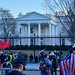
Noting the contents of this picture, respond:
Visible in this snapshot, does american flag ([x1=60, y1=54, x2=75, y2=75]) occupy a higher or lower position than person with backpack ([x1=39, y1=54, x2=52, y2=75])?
higher

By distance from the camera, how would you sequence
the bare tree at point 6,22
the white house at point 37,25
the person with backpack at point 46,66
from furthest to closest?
the white house at point 37,25, the bare tree at point 6,22, the person with backpack at point 46,66

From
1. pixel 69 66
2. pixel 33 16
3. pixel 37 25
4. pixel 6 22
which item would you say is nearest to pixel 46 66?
pixel 69 66

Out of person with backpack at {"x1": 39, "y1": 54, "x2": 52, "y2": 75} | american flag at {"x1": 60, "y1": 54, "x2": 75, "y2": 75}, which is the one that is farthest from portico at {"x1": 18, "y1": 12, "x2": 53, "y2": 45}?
american flag at {"x1": 60, "y1": 54, "x2": 75, "y2": 75}

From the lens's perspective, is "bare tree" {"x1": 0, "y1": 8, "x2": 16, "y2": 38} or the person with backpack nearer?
the person with backpack

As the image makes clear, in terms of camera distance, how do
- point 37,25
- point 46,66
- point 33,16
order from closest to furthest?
point 46,66 < point 33,16 < point 37,25

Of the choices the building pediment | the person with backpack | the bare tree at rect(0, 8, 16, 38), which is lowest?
the person with backpack

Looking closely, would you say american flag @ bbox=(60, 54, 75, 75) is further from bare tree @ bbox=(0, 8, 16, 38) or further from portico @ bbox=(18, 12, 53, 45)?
portico @ bbox=(18, 12, 53, 45)

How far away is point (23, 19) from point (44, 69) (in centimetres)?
4828

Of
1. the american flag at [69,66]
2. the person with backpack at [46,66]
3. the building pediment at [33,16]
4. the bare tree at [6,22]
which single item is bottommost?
the person with backpack at [46,66]

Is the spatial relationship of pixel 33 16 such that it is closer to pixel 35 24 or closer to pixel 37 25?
pixel 35 24

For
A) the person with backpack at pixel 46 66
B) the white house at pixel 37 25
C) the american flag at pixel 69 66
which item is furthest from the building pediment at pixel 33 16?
the american flag at pixel 69 66

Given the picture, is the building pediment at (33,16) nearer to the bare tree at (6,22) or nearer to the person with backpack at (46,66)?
the bare tree at (6,22)

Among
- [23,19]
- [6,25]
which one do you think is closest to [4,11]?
[6,25]

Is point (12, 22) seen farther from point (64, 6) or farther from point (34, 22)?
point (64, 6)
